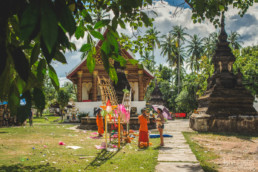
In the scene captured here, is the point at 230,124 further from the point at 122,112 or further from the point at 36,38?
the point at 36,38

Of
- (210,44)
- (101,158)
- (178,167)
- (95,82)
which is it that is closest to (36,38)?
(178,167)

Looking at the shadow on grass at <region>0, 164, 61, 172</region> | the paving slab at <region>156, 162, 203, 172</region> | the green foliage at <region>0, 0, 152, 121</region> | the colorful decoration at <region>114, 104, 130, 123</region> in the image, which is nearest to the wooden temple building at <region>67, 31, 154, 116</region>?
the colorful decoration at <region>114, 104, 130, 123</region>

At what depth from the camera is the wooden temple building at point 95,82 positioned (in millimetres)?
22006

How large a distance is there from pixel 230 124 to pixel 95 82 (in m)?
12.9

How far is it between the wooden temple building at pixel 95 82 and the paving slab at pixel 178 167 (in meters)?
15.8

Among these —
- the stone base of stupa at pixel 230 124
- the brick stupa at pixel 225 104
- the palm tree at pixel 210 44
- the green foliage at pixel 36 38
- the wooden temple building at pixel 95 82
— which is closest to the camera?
the green foliage at pixel 36 38

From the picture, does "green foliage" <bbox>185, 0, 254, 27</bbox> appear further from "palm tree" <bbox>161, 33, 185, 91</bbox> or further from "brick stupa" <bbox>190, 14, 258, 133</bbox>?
"palm tree" <bbox>161, 33, 185, 91</bbox>

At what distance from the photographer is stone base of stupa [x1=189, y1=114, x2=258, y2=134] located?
12.3 meters

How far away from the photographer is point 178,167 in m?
5.43

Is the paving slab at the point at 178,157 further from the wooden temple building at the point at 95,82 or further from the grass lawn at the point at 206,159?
the wooden temple building at the point at 95,82

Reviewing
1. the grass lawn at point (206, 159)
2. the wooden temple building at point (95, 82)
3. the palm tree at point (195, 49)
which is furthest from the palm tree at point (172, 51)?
the grass lawn at point (206, 159)

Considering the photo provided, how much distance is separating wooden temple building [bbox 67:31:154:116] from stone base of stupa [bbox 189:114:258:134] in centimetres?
872

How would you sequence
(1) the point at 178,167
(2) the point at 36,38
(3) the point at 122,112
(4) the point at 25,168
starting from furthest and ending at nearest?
(3) the point at 122,112
(1) the point at 178,167
(4) the point at 25,168
(2) the point at 36,38

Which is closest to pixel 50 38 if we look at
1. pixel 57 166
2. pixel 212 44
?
pixel 57 166
